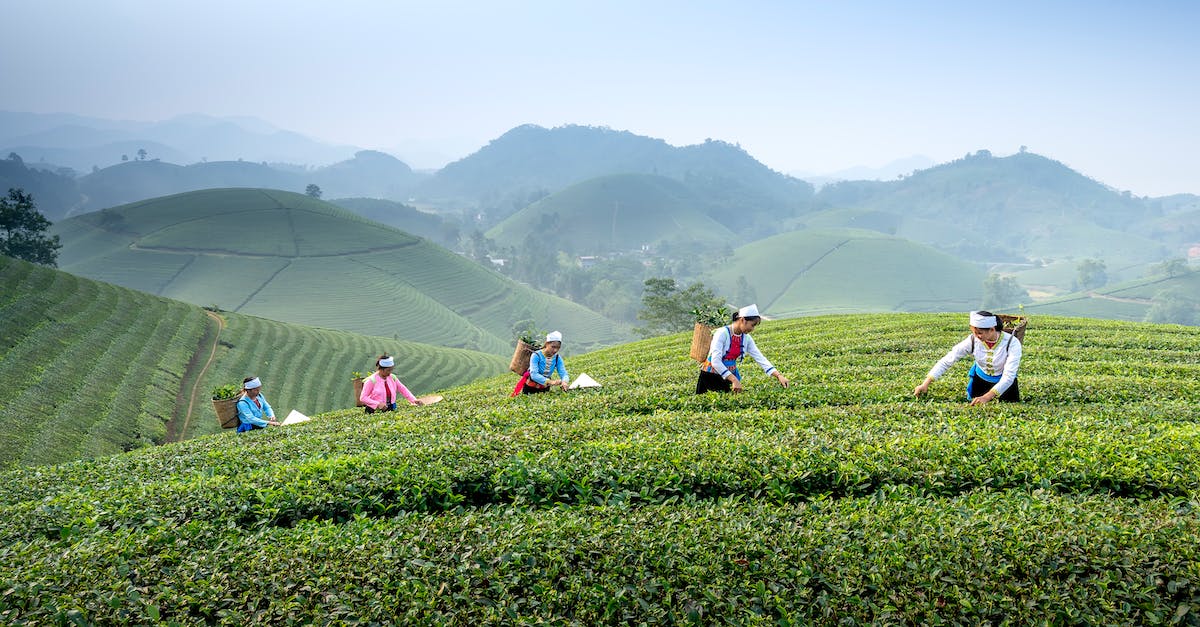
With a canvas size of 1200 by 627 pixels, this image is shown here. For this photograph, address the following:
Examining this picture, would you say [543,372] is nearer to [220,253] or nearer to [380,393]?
[380,393]

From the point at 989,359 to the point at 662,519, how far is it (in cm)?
639

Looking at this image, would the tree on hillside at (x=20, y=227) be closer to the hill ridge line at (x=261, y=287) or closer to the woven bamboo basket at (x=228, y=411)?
the hill ridge line at (x=261, y=287)

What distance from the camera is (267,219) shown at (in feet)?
462

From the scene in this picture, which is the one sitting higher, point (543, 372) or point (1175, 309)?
point (543, 372)

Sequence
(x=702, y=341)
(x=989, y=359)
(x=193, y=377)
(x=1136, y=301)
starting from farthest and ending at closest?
1. (x=1136, y=301)
2. (x=193, y=377)
3. (x=702, y=341)
4. (x=989, y=359)

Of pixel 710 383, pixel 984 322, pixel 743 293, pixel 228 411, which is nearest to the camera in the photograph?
pixel 984 322

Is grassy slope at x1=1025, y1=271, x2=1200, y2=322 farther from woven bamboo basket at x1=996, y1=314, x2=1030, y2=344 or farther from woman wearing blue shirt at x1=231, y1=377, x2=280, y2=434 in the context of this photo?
woman wearing blue shirt at x1=231, y1=377, x2=280, y2=434

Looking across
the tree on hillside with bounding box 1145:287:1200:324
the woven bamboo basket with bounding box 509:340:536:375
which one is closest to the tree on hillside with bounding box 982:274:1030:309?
the tree on hillside with bounding box 1145:287:1200:324

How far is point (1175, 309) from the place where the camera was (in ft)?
500

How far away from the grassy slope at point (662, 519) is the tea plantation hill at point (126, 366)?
1651cm

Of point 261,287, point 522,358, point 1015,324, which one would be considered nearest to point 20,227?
point 261,287

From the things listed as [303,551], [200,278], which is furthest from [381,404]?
[200,278]

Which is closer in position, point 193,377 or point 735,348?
point 735,348

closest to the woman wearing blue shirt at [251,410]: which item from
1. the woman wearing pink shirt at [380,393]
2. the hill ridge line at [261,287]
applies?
the woman wearing pink shirt at [380,393]
